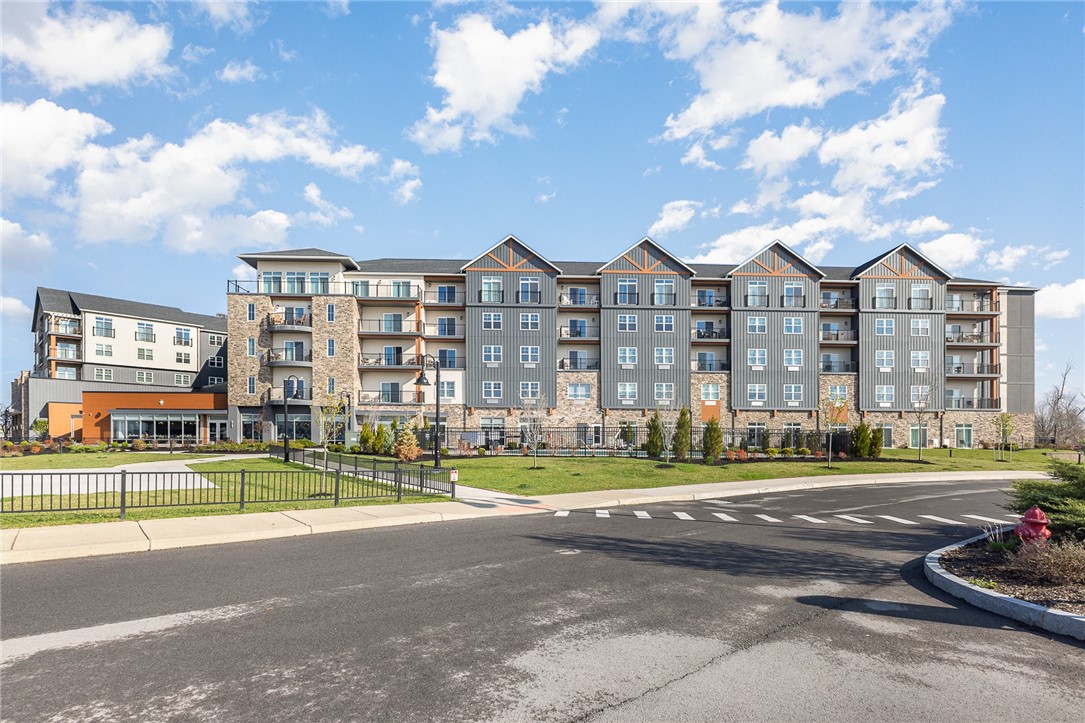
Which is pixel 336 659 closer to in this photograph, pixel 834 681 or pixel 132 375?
pixel 834 681

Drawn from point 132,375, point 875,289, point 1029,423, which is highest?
point 875,289

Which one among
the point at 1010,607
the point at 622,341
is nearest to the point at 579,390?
the point at 622,341

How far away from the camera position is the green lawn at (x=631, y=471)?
22.3m

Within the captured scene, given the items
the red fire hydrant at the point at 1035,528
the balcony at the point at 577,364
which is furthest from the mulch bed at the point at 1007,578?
the balcony at the point at 577,364

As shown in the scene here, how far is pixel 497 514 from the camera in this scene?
15617 millimetres

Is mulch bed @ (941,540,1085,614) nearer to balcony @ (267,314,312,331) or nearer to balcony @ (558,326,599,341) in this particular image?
balcony @ (558,326,599,341)

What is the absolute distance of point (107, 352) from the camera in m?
64.1

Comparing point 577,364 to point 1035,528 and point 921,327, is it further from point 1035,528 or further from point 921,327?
point 1035,528

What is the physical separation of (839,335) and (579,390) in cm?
2337

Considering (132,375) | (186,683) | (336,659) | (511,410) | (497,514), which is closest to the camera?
(186,683)

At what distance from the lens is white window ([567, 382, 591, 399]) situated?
50.5m

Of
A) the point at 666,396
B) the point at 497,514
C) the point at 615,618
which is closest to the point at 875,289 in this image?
the point at 666,396

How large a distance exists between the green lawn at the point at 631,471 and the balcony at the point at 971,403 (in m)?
14.5

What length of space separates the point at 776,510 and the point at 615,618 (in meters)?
12.1
